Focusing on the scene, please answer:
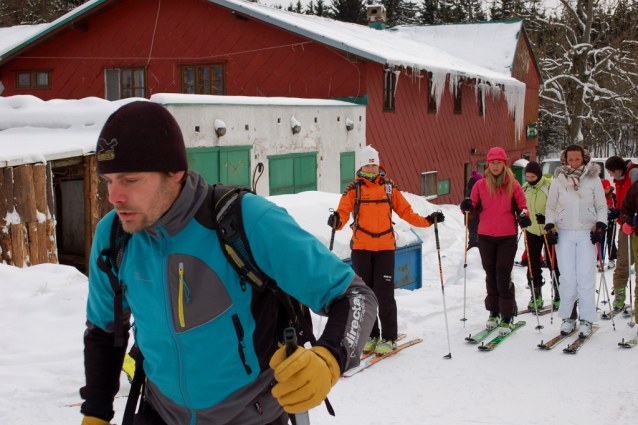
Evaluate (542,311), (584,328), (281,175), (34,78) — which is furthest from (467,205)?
(34,78)

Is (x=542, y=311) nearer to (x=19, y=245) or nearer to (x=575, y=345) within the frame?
(x=575, y=345)

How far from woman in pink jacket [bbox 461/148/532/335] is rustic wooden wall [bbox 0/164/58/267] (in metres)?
5.29

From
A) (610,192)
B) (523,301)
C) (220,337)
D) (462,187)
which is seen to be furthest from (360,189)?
(462,187)

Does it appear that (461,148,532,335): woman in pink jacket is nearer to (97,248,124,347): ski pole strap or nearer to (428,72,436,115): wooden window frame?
(97,248,124,347): ski pole strap

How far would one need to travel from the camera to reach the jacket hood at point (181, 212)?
6.29ft

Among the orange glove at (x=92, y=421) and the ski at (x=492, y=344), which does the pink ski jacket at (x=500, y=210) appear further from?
the orange glove at (x=92, y=421)

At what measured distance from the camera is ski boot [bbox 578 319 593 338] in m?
6.36

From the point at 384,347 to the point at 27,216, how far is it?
15.9 ft

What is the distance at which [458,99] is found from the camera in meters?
21.3

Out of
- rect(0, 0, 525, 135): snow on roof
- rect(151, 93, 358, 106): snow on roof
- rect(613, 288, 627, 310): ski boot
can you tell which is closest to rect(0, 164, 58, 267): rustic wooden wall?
rect(151, 93, 358, 106): snow on roof

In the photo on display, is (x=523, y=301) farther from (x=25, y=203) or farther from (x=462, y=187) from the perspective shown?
(x=462, y=187)

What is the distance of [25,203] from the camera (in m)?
7.72

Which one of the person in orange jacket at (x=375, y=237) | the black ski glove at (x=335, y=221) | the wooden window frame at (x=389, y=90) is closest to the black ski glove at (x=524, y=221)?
the person in orange jacket at (x=375, y=237)

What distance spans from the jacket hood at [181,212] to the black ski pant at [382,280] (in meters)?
4.10
